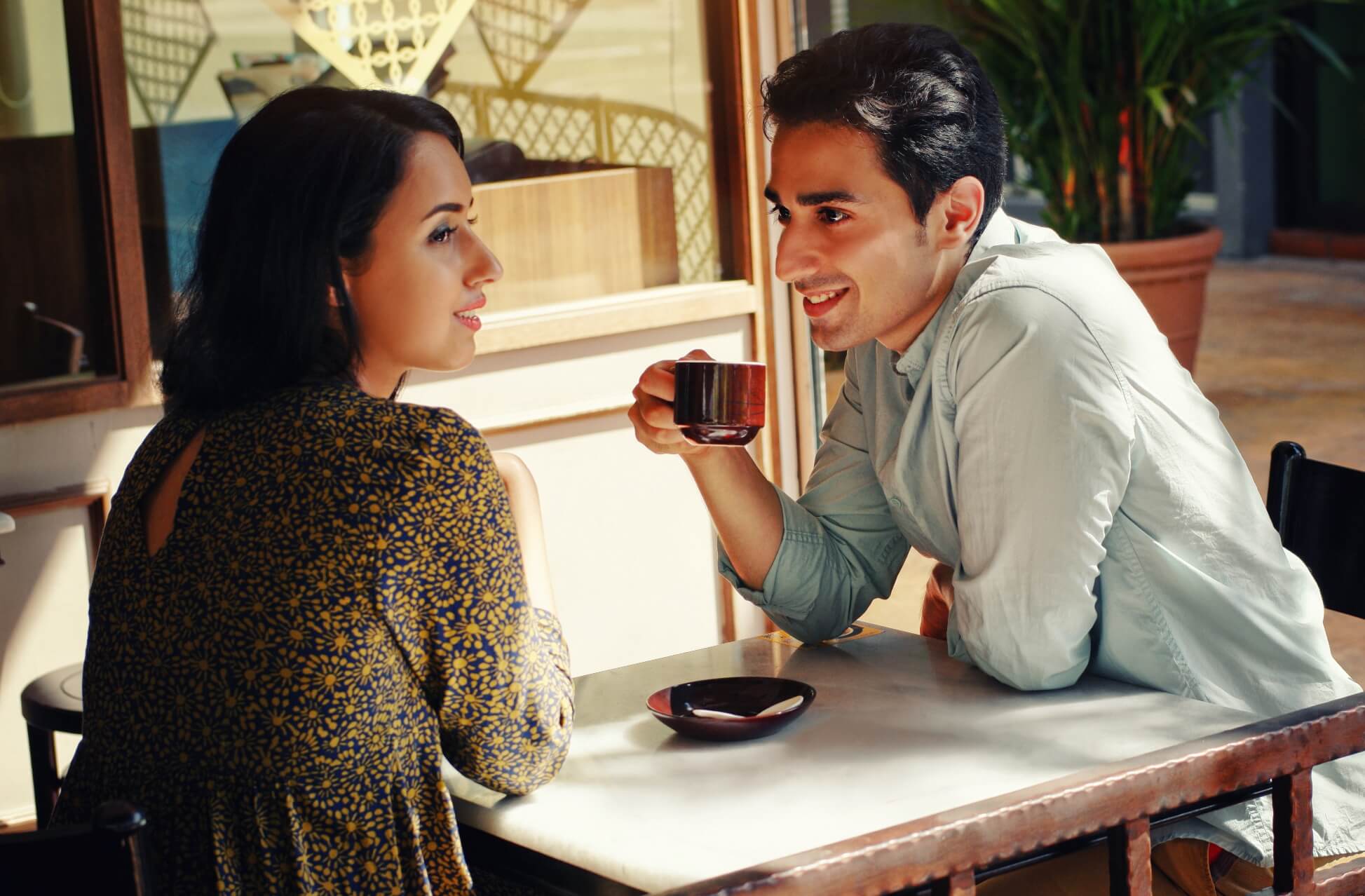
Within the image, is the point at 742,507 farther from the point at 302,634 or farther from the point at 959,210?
the point at 302,634

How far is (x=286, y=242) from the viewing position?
1550 mm

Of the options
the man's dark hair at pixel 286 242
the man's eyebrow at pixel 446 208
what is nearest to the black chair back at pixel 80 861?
the man's dark hair at pixel 286 242

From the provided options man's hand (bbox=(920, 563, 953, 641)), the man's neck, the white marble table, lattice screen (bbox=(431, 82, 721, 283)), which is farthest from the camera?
lattice screen (bbox=(431, 82, 721, 283))

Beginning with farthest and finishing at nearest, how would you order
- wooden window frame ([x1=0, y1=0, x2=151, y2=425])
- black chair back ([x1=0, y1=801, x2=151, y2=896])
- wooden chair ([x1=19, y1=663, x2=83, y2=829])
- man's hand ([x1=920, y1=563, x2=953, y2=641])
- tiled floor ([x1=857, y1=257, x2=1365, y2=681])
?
tiled floor ([x1=857, y1=257, x2=1365, y2=681]) < wooden window frame ([x1=0, y1=0, x2=151, y2=425]) < wooden chair ([x1=19, y1=663, x2=83, y2=829]) < man's hand ([x1=920, y1=563, x2=953, y2=641]) < black chair back ([x1=0, y1=801, x2=151, y2=896])

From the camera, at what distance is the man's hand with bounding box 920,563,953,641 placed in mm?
2006

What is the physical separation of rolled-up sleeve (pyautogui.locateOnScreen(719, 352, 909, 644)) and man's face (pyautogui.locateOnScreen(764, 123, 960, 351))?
184 mm

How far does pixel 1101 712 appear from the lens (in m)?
1.57

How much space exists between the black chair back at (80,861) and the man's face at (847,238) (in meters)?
0.95

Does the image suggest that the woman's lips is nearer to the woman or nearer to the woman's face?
the woman's face

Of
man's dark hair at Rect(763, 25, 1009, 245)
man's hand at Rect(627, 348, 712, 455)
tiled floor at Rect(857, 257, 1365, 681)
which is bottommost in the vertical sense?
tiled floor at Rect(857, 257, 1365, 681)

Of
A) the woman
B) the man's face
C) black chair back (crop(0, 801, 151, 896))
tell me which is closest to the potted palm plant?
the man's face

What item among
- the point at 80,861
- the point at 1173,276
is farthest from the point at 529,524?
the point at 1173,276

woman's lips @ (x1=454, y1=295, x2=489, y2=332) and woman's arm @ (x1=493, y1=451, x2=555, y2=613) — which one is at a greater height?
woman's lips @ (x1=454, y1=295, x2=489, y2=332)

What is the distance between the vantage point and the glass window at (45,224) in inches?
124
